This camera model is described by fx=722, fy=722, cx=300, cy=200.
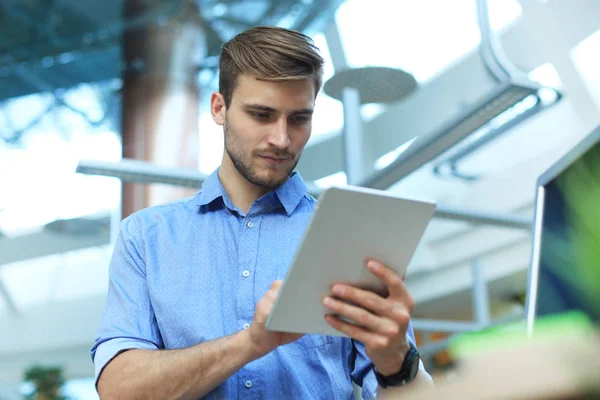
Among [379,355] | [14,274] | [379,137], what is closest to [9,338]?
[14,274]

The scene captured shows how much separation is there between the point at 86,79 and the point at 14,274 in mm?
1507

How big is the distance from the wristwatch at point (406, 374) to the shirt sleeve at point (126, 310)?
1.31ft

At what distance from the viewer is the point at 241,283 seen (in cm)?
126

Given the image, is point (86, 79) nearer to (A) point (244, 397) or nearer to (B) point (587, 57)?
(B) point (587, 57)

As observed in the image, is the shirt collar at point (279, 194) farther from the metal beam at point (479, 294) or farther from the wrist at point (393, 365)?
the metal beam at point (479, 294)

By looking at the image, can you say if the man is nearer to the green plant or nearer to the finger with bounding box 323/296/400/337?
the finger with bounding box 323/296/400/337

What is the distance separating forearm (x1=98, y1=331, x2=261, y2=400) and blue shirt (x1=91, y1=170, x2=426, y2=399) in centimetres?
6

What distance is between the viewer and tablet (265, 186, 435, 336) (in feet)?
2.93

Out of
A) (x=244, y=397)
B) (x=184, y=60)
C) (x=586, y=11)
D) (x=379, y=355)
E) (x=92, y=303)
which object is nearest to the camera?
(x=379, y=355)

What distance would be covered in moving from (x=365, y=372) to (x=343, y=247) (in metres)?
0.42

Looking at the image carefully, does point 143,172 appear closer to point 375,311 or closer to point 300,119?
point 300,119

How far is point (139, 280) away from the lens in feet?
4.17

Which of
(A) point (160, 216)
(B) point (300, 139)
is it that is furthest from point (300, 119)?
(A) point (160, 216)

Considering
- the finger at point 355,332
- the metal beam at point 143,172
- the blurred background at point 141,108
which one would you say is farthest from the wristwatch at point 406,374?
the blurred background at point 141,108
